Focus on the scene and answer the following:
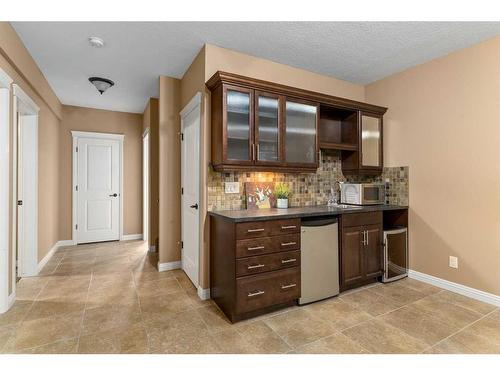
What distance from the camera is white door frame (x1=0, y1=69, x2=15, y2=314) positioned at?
93.3 inches

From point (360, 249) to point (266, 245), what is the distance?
1.26 meters

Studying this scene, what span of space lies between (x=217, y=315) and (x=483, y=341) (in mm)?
2105

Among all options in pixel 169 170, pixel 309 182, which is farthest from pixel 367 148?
pixel 169 170

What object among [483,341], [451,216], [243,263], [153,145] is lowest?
[483,341]

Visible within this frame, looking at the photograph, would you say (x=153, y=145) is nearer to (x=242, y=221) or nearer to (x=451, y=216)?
(x=242, y=221)

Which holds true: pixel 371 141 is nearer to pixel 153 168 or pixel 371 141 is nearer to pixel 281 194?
pixel 281 194

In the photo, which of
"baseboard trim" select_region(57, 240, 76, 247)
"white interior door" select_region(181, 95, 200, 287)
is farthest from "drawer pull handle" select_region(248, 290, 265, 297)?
"baseboard trim" select_region(57, 240, 76, 247)

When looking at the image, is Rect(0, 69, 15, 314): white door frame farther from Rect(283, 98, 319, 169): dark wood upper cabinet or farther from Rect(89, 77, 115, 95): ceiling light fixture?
Rect(283, 98, 319, 169): dark wood upper cabinet

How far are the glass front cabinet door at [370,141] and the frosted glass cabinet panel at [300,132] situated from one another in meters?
0.86

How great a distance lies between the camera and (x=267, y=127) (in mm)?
2768

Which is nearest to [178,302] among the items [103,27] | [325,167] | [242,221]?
[242,221]

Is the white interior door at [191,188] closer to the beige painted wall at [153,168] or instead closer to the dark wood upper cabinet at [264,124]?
the dark wood upper cabinet at [264,124]
